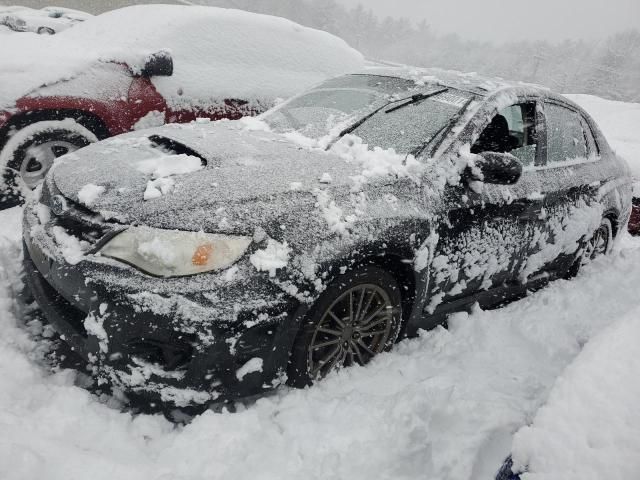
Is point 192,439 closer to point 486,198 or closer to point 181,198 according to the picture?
point 181,198

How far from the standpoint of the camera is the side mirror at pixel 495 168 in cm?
268

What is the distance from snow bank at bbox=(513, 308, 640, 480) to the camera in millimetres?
1253

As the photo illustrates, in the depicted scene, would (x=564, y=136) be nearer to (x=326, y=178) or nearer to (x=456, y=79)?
(x=456, y=79)

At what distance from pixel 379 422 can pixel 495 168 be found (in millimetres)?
1518

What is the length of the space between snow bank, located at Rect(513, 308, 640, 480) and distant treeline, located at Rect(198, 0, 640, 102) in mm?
59013

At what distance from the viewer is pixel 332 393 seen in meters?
2.38

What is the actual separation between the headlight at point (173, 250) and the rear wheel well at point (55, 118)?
2310 mm

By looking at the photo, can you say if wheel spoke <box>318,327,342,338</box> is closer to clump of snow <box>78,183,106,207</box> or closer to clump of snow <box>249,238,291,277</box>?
clump of snow <box>249,238,291,277</box>

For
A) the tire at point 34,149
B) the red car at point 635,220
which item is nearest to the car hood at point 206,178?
the tire at point 34,149

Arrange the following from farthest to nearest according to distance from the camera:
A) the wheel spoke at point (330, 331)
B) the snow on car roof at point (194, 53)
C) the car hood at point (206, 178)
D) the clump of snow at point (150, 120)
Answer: the clump of snow at point (150, 120)
the snow on car roof at point (194, 53)
the wheel spoke at point (330, 331)
the car hood at point (206, 178)

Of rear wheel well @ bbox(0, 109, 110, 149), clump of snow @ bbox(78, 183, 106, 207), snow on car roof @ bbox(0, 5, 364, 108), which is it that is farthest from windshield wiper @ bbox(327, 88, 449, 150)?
rear wheel well @ bbox(0, 109, 110, 149)

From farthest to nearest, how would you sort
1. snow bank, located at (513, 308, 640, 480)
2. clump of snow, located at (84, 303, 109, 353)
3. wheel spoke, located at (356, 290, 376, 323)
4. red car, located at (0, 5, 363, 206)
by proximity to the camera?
red car, located at (0, 5, 363, 206)
wheel spoke, located at (356, 290, 376, 323)
clump of snow, located at (84, 303, 109, 353)
snow bank, located at (513, 308, 640, 480)

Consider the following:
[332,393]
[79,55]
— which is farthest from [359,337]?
[79,55]

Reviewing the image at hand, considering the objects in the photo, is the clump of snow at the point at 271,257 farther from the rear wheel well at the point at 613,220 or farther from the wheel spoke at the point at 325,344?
the rear wheel well at the point at 613,220
